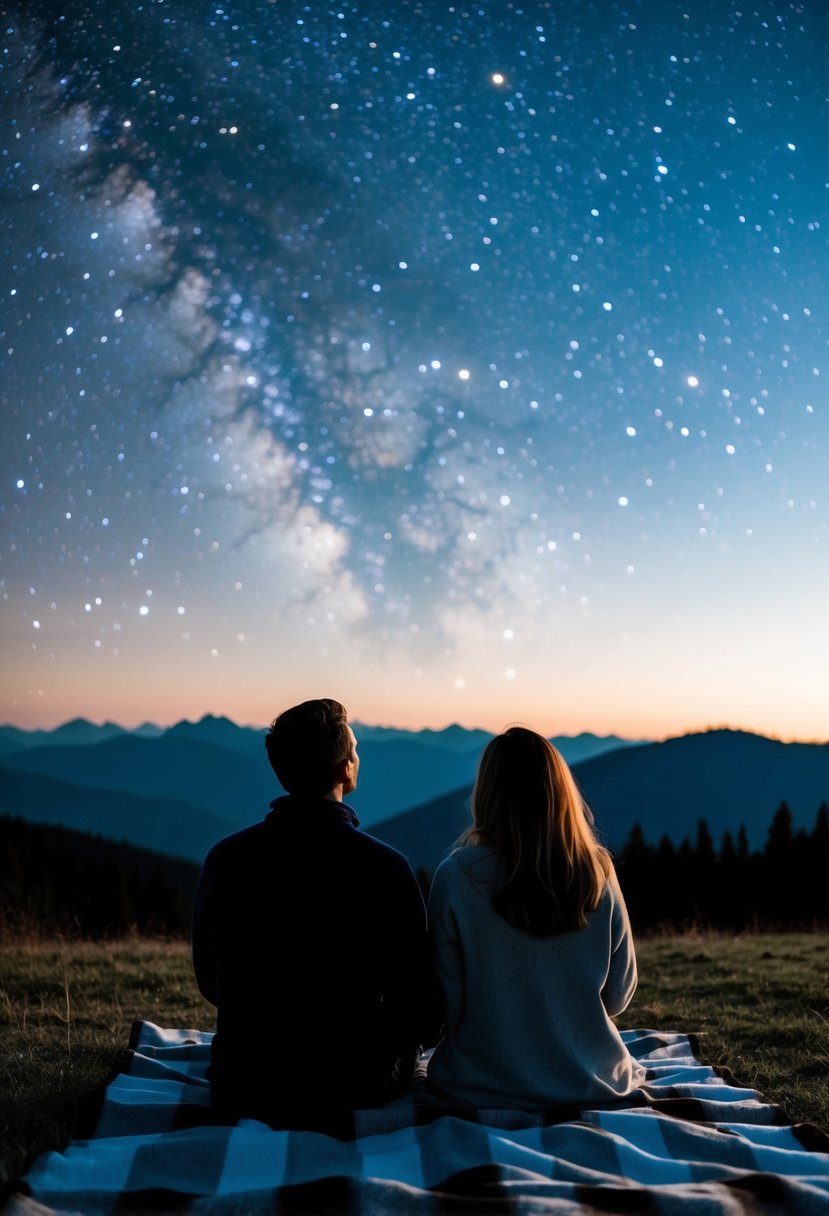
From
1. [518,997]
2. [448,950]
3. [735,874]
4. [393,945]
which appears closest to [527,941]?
[518,997]

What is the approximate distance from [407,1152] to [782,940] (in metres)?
11.0

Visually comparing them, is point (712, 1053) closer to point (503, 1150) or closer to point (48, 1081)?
point (503, 1150)

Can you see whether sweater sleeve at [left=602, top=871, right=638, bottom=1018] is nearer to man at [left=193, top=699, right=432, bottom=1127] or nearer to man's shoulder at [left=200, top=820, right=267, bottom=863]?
man at [left=193, top=699, right=432, bottom=1127]

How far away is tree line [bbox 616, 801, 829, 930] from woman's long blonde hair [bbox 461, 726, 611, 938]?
1942 inches

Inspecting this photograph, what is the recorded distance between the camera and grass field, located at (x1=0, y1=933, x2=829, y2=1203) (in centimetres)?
411

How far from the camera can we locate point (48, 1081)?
4.42 meters

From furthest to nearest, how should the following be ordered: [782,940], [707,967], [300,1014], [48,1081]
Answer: [782,940], [707,967], [48,1081], [300,1014]

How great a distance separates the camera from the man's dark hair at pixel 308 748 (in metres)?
3.56

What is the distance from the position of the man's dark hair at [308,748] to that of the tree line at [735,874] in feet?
163

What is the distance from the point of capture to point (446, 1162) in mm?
2936

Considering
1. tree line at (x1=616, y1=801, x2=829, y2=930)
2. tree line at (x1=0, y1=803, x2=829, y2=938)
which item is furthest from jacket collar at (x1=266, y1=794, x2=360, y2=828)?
tree line at (x1=616, y1=801, x2=829, y2=930)

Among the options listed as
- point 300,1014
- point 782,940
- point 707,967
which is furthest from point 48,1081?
point 782,940

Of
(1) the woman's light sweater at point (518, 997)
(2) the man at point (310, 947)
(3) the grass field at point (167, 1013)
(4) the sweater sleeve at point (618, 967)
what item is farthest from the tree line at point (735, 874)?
(2) the man at point (310, 947)

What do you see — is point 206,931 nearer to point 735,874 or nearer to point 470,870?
point 470,870
